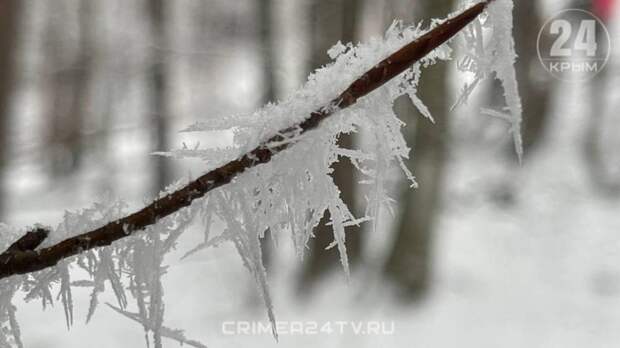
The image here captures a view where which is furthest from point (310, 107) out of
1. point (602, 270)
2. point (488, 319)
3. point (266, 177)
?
point (602, 270)

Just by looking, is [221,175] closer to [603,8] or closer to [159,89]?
[603,8]

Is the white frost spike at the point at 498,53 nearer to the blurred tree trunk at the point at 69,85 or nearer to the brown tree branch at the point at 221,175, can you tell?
the brown tree branch at the point at 221,175

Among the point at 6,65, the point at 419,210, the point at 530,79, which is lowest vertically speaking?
the point at 419,210

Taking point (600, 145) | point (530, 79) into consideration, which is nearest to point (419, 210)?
point (530, 79)

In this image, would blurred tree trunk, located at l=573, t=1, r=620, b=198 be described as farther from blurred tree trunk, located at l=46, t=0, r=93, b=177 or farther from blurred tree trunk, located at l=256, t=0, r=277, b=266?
blurred tree trunk, located at l=46, t=0, r=93, b=177

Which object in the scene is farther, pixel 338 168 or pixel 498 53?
pixel 338 168

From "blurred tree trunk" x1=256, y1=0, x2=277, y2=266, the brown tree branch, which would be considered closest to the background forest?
"blurred tree trunk" x1=256, y1=0, x2=277, y2=266
